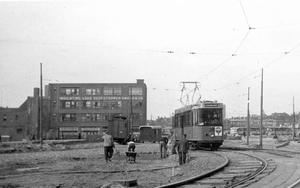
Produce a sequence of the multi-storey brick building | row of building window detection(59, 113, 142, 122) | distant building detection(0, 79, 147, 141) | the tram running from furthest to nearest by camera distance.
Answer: row of building window detection(59, 113, 142, 122)
the multi-storey brick building
distant building detection(0, 79, 147, 141)
the tram

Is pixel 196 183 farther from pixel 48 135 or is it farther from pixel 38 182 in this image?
pixel 48 135

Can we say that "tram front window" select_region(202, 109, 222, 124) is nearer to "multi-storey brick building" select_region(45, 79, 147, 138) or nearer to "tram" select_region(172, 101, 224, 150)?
"tram" select_region(172, 101, 224, 150)

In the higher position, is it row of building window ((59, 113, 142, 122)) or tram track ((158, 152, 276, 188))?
row of building window ((59, 113, 142, 122))

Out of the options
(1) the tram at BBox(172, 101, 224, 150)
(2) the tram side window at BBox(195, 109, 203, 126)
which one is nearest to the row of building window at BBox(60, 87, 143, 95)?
(1) the tram at BBox(172, 101, 224, 150)

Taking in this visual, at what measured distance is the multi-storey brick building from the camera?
88562 mm

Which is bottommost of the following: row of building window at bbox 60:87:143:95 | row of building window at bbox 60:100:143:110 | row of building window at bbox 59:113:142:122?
row of building window at bbox 59:113:142:122

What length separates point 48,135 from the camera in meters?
84.1

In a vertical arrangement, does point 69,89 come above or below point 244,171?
above

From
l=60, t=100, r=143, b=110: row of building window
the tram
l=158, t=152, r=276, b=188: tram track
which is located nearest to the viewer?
l=158, t=152, r=276, b=188: tram track

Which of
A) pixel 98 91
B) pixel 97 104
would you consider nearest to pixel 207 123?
pixel 97 104

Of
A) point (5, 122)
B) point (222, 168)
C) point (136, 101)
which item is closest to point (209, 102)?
point (222, 168)

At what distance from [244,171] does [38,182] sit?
7059 mm

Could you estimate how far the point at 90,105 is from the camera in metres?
89.9

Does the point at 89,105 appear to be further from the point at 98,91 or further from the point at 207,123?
the point at 207,123
